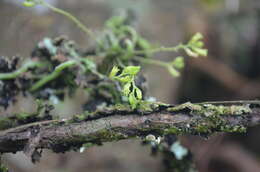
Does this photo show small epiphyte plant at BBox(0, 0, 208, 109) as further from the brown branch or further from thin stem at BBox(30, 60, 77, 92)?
the brown branch

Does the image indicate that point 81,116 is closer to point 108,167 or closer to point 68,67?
point 68,67

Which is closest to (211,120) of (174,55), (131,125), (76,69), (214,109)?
(214,109)

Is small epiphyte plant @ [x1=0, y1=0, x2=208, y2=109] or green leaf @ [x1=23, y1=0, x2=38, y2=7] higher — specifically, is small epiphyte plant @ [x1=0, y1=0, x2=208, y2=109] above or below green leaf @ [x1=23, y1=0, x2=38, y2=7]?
below

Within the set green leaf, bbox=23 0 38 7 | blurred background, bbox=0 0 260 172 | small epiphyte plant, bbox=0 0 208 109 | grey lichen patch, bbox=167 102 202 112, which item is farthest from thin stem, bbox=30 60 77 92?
blurred background, bbox=0 0 260 172

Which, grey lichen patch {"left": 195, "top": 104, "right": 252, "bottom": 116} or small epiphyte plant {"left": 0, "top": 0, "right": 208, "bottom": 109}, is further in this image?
small epiphyte plant {"left": 0, "top": 0, "right": 208, "bottom": 109}

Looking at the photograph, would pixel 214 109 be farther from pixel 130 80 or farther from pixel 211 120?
pixel 130 80

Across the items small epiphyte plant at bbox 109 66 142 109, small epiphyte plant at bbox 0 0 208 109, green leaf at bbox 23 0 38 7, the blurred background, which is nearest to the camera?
small epiphyte plant at bbox 109 66 142 109
